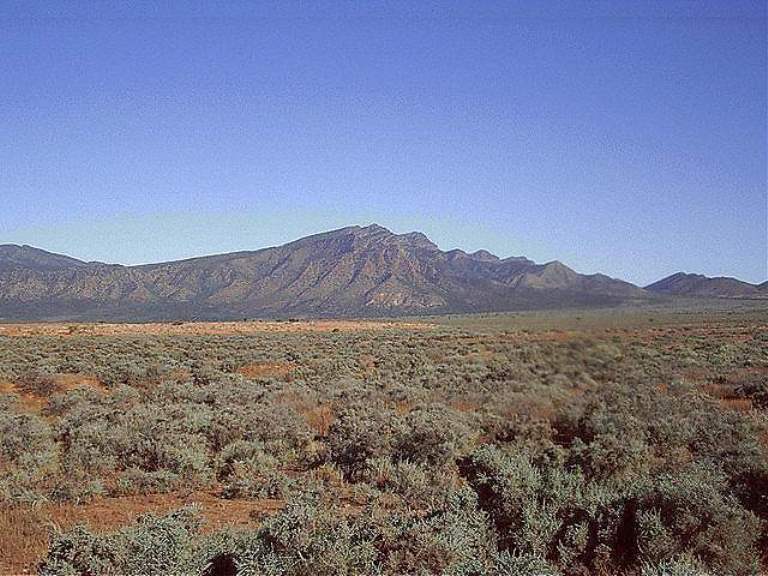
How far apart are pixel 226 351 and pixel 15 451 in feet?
80.3

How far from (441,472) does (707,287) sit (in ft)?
17.8

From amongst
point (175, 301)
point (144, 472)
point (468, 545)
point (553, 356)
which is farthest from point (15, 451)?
point (175, 301)

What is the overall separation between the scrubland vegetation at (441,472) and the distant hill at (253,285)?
2.76 metres

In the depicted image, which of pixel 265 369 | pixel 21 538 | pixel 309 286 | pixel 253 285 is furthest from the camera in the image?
pixel 309 286

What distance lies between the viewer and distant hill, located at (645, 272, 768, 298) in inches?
372

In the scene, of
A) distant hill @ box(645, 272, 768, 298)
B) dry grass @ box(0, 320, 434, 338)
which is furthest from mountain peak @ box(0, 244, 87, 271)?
distant hill @ box(645, 272, 768, 298)

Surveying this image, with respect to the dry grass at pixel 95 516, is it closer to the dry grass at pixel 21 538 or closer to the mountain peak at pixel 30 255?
the dry grass at pixel 21 538

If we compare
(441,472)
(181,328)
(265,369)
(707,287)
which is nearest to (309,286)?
(181,328)

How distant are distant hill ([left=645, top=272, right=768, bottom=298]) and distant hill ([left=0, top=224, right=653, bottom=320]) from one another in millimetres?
2250

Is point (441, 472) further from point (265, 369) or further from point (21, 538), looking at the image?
point (265, 369)

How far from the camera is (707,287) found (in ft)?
34.8

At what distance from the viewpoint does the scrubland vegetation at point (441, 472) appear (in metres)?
6.25

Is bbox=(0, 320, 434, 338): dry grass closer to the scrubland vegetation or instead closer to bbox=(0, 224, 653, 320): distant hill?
bbox=(0, 224, 653, 320): distant hill

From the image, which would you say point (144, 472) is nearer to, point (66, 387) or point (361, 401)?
point (361, 401)
